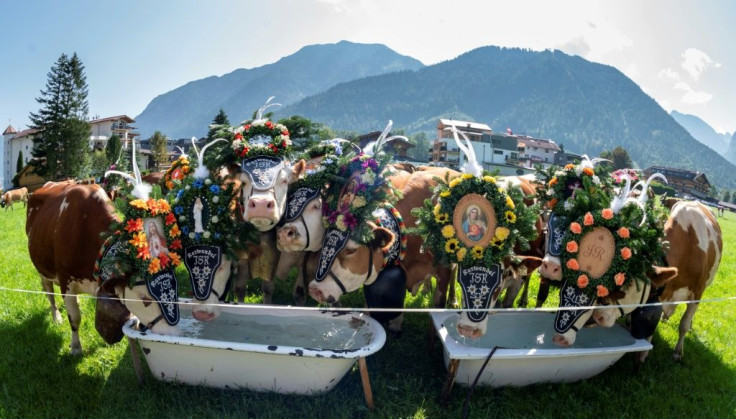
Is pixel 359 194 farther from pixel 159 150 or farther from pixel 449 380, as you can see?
pixel 159 150

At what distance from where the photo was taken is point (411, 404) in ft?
14.0

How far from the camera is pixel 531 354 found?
13.7 feet

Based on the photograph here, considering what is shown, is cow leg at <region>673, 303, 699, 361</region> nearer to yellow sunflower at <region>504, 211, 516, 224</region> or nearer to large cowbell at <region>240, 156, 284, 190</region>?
yellow sunflower at <region>504, 211, 516, 224</region>

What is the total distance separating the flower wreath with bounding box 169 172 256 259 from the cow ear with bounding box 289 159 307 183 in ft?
2.03

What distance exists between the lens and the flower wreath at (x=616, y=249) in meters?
4.18

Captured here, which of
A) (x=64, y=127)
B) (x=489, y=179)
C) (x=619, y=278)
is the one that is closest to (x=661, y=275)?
(x=619, y=278)

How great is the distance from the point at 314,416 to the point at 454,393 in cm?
136

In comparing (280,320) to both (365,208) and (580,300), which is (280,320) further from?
(580,300)

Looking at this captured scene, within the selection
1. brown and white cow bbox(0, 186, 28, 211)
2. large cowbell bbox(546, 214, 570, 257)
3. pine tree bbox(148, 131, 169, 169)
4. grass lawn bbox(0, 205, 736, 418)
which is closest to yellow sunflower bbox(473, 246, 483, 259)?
large cowbell bbox(546, 214, 570, 257)

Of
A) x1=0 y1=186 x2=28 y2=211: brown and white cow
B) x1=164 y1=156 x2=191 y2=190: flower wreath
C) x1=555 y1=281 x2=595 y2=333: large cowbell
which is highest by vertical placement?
x1=164 y1=156 x2=191 y2=190: flower wreath

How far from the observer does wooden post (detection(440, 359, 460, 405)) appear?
418 centimetres

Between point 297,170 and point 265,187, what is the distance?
0.49 metres

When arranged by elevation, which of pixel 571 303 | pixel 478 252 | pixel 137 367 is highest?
pixel 478 252

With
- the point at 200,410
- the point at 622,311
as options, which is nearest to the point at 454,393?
the point at 622,311
